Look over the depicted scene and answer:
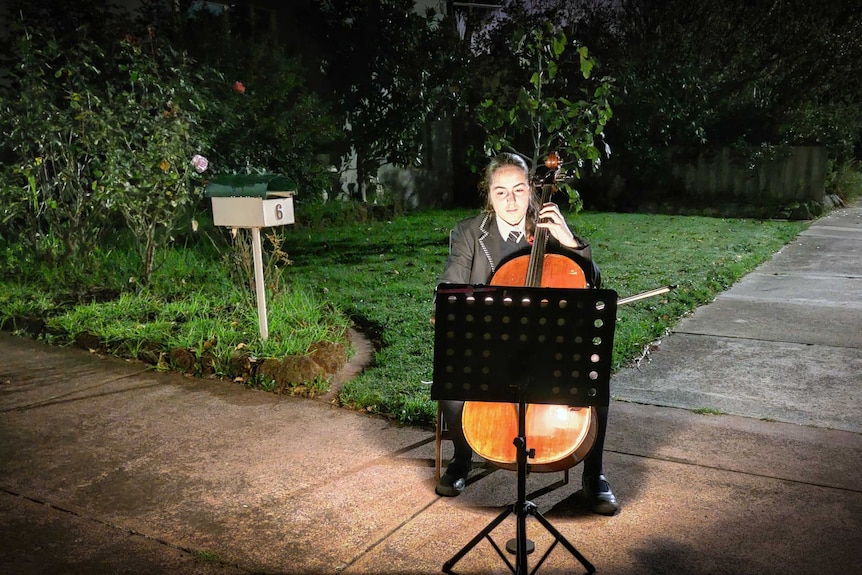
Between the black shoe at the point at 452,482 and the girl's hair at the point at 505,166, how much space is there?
1.09m

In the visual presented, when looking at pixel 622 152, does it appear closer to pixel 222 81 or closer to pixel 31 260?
pixel 222 81

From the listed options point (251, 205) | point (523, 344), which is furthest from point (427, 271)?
point (523, 344)

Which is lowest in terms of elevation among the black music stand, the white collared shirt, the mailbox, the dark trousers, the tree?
the dark trousers

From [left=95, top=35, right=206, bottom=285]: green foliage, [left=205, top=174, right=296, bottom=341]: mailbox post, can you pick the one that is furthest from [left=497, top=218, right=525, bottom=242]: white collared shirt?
[left=95, top=35, right=206, bottom=285]: green foliage

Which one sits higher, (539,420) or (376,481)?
(539,420)

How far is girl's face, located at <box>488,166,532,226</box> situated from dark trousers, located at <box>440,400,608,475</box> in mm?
838

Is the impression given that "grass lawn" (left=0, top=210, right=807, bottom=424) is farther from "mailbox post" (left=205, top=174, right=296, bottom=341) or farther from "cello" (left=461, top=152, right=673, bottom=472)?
"cello" (left=461, top=152, right=673, bottom=472)

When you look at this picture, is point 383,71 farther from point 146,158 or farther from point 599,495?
point 599,495

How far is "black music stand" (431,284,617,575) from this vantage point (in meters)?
2.47

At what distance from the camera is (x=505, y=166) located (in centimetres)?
332

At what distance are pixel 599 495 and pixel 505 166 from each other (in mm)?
1425

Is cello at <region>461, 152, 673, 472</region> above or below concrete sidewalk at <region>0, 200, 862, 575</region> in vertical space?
above

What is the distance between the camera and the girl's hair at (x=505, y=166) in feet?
11.0

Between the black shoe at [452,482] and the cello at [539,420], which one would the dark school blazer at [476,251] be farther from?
the black shoe at [452,482]
